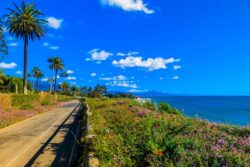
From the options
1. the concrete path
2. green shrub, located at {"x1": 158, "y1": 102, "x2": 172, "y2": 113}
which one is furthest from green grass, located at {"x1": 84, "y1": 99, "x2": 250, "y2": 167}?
green shrub, located at {"x1": 158, "y1": 102, "x2": 172, "y2": 113}

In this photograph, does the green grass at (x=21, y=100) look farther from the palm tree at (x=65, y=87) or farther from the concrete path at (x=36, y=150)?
the palm tree at (x=65, y=87)

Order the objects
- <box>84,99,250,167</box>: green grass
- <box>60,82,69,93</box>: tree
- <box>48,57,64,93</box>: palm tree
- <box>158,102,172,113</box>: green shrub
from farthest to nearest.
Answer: <box>60,82,69,93</box>: tree, <box>48,57,64,93</box>: palm tree, <box>158,102,172,113</box>: green shrub, <box>84,99,250,167</box>: green grass

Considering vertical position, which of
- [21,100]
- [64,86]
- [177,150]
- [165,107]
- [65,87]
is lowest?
[177,150]

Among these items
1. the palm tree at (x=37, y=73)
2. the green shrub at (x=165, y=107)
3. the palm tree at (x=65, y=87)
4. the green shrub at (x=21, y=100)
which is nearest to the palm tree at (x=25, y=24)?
the green shrub at (x=21, y=100)

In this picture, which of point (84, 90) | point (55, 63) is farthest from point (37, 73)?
point (84, 90)

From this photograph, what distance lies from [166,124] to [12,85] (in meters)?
78.0

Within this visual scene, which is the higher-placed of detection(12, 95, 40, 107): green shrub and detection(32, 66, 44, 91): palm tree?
detection(32, 66, 44, 91): palm tree

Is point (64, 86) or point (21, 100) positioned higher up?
point (64, 86)

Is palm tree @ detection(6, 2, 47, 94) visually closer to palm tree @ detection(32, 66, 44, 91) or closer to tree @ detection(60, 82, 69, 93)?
palm tree @ detection(32, 66, 44, 91)

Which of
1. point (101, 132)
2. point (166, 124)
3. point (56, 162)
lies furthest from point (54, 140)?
point (166, 124)

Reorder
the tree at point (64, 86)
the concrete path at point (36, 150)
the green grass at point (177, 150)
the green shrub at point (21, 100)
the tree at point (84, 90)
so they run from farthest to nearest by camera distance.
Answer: the tree at point (84, 90) → the tree at point (64, 86) → the green shrub at point (21, 100) → the concrete path at point (36, 150) → the green grass at point (177, 150)

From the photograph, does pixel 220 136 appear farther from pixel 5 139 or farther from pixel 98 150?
pixel 5 139

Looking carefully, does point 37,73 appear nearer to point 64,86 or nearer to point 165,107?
point 64,86

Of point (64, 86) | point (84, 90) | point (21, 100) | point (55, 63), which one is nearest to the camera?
point (21, 100)
